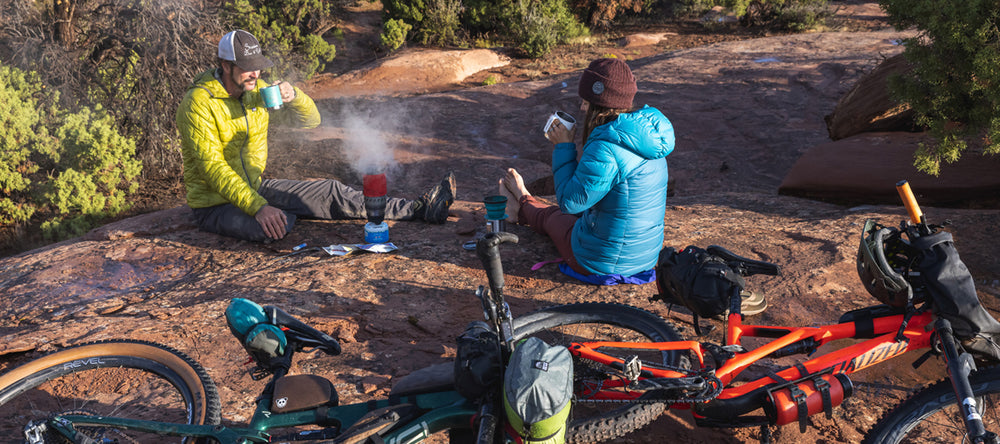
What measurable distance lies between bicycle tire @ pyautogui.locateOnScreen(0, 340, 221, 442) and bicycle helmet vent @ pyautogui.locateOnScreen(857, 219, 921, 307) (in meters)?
2.51

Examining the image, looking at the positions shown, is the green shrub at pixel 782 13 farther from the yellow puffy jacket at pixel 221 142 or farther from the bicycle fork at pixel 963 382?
the bicycle fork at pixel 963 382

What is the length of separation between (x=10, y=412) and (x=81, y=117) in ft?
20.5

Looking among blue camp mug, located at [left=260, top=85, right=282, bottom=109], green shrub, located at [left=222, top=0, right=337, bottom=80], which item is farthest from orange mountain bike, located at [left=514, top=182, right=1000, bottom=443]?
green shrub, located at [left=222, top=0, right=337, bottom=80]

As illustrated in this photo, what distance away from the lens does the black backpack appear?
8.93 feet

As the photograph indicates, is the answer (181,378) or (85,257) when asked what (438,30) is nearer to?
(85,257)

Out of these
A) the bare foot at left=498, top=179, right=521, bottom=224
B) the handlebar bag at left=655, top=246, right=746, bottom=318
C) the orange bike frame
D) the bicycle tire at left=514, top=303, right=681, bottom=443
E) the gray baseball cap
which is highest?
the gray baseball cap

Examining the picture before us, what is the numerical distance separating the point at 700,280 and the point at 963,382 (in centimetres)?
96

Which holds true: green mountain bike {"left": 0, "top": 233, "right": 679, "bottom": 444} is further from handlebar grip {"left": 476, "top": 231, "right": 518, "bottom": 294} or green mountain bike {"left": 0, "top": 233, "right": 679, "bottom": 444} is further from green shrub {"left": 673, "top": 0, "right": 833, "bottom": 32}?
green shrub {"left": 673, "top": 0, "right": 833, "bottom": 32}

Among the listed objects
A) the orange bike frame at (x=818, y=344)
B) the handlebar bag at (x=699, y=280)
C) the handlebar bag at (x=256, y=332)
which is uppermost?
the handlebar bag at (x=256, y=332)

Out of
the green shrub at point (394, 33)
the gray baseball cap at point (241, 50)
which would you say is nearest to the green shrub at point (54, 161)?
the gray baseball cap at point (241, 50)

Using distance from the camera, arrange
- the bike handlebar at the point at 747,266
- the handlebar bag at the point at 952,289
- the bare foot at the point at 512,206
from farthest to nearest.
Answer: the bare foot at the point at 512,206, the bike handlebar at the point at 747,266, the handlebar bag at the point at 952,289

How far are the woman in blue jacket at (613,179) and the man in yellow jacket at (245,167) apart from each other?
1687 mm

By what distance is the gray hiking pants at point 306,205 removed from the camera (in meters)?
5.20

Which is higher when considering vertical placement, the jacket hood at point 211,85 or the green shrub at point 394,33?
the jacket hood at point 211,85
